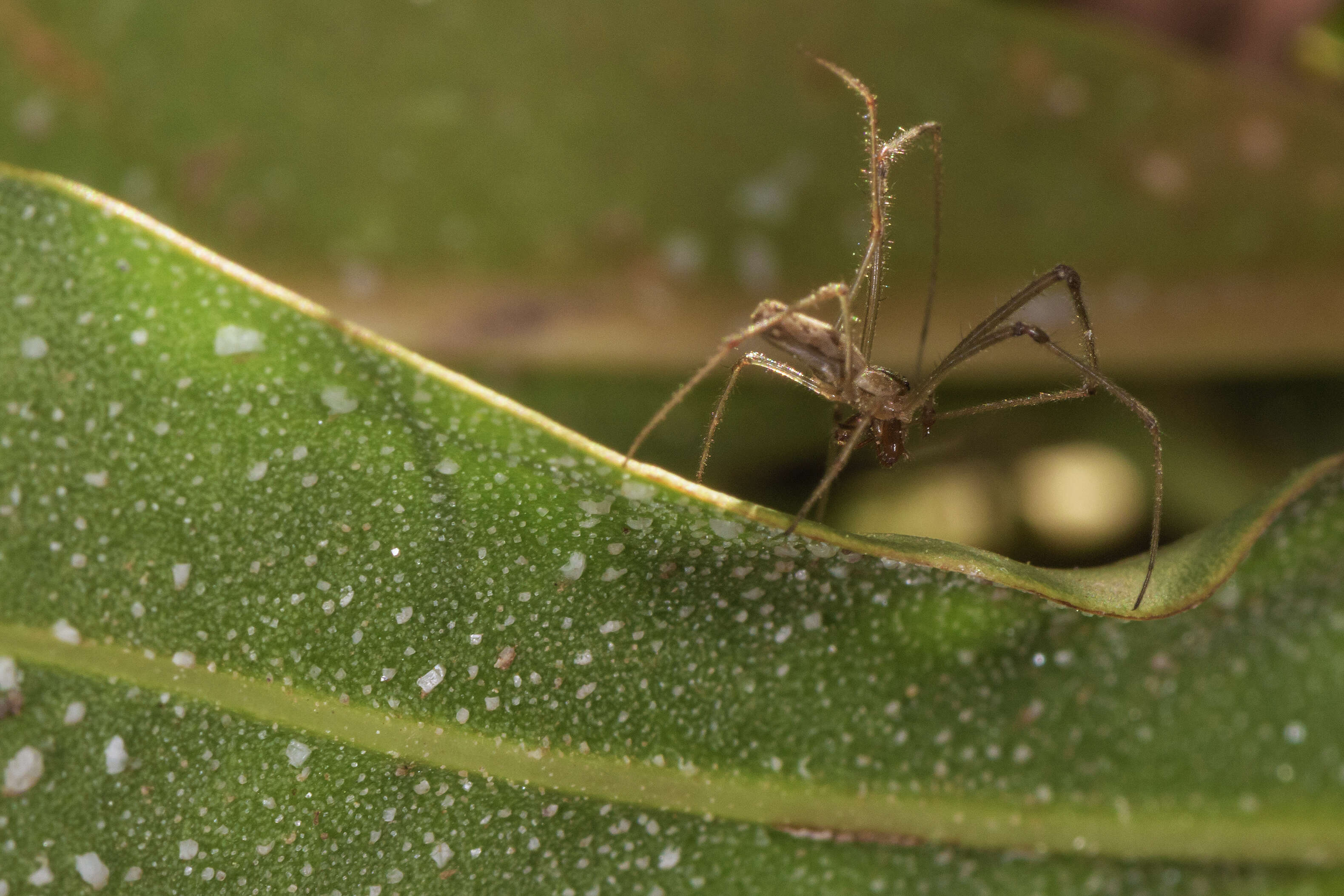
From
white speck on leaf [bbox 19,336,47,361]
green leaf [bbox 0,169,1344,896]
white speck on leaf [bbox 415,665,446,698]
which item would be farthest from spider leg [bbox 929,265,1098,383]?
white speck on leaf [bbox 19,336,47,361]

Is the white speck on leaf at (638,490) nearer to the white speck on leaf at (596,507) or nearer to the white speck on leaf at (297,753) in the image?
the white speck on leaf at (596,507)

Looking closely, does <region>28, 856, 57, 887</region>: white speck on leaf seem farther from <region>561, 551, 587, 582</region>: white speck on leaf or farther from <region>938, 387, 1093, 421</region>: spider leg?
<region>938, 387, 1093, 421</region>: spider leg

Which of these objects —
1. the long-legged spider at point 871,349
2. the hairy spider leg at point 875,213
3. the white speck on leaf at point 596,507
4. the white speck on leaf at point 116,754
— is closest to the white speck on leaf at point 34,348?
the white speck on leaf at point 116,754

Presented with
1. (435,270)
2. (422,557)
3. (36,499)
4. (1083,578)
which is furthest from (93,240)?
(1083,578)

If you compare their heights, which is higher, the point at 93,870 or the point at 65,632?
the point at 65,632

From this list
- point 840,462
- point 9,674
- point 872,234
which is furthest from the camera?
point 872,234

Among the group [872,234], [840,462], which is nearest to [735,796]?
[840,462]

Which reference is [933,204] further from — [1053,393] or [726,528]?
[726,528]
